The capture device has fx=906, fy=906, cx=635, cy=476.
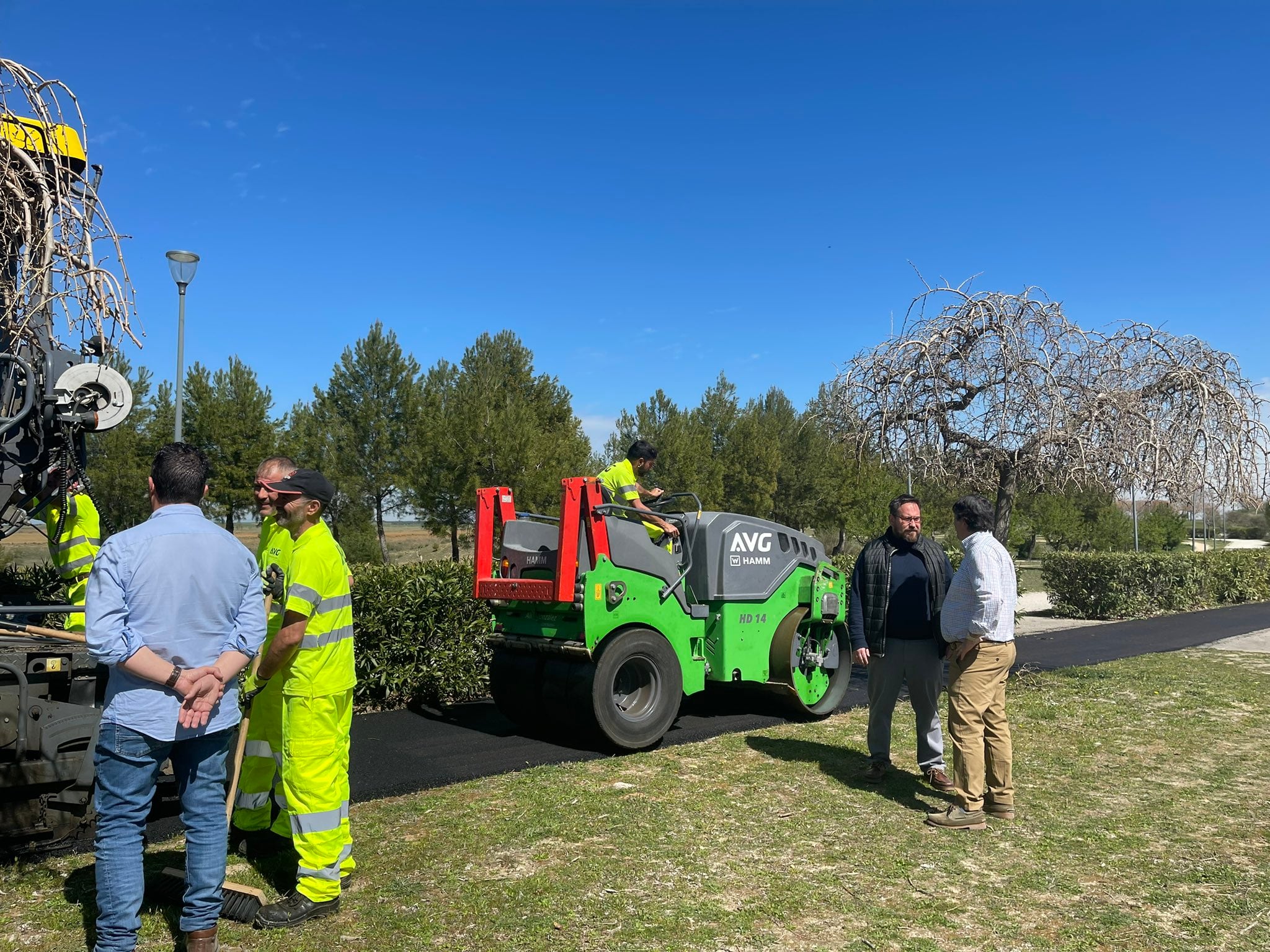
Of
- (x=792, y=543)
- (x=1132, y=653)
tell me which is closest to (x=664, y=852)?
(x=792, y=543)

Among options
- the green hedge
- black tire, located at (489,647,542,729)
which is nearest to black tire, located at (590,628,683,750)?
black tire, located at (489,647,542,729)

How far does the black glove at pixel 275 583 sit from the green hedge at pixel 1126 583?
18.2 metres

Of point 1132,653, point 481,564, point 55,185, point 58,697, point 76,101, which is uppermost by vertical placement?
point 76,101

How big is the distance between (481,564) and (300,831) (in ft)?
11.3

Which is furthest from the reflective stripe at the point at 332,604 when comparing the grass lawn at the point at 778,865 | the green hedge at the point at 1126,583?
the green hedge at the point at 1126,583

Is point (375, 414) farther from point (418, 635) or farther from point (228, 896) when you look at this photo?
point (228, 896)

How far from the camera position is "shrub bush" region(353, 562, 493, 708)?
312 inches

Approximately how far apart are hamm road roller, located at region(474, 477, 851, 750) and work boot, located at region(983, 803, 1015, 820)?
93.1 inches

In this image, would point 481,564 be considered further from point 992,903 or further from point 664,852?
point 992,903

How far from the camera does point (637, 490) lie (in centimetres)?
713

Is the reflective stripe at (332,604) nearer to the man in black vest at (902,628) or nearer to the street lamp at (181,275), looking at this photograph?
the man in black vest at (902,628)

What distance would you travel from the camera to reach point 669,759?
21.1ft

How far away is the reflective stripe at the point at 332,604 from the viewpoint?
381 cm

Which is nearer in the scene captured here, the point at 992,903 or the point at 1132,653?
the point at 992,903
